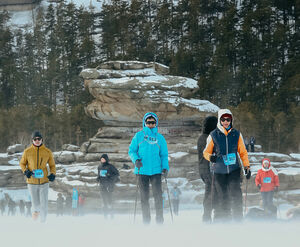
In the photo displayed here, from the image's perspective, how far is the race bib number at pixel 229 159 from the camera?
5172 millimetres

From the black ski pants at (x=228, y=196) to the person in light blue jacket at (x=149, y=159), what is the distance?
2.36 feet

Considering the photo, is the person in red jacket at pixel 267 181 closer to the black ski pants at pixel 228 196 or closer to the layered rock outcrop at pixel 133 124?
the black ski pants at pixel 228 196

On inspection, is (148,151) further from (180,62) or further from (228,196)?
(180,62)

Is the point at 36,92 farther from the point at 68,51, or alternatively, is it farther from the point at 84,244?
the point at 84,244

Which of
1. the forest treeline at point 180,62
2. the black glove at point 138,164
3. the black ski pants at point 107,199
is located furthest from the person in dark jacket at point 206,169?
the forest treeline at point 180,62

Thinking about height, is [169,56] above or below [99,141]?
above

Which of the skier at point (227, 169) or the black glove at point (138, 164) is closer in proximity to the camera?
the skier at point (227, 169)

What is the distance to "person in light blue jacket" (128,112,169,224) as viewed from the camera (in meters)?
5.52

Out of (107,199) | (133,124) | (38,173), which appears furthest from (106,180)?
(133,124)

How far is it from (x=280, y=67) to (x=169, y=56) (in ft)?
41.3

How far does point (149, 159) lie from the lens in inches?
218

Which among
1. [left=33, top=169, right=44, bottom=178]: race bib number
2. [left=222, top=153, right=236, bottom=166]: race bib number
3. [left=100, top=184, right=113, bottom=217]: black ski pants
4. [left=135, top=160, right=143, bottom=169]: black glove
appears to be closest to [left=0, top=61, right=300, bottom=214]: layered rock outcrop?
[left=100, top=184, right=113, bottom=217]: black ski pants

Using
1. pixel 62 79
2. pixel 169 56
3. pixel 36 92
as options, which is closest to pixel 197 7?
pixel 169 56

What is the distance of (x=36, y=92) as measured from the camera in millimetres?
55281
